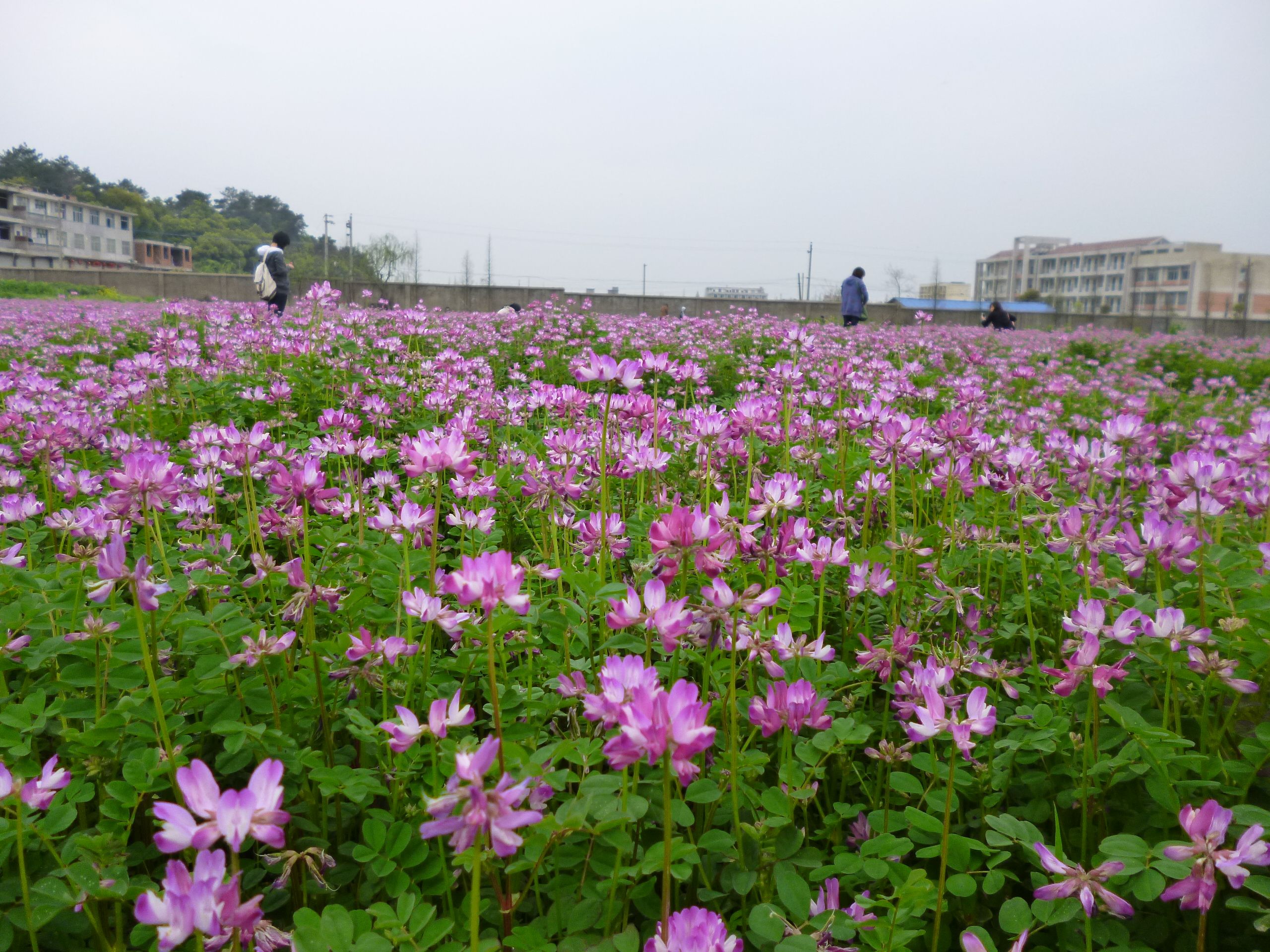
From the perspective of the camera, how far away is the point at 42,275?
35.6m

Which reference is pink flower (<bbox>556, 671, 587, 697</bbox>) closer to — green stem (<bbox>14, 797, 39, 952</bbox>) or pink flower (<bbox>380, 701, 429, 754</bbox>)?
pink flower (<bbox>380, 701, 429, 754</bbox>)

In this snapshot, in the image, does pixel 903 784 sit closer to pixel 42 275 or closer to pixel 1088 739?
pixel 1088 739

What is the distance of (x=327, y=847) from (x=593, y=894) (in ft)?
2.25

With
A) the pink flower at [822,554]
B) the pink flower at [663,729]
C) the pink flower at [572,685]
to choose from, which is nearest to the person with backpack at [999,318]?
the pink flower at [822,554]

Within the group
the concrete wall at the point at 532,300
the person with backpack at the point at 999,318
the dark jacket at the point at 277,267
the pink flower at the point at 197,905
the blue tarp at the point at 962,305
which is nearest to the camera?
the pink flower at the point at 197,905

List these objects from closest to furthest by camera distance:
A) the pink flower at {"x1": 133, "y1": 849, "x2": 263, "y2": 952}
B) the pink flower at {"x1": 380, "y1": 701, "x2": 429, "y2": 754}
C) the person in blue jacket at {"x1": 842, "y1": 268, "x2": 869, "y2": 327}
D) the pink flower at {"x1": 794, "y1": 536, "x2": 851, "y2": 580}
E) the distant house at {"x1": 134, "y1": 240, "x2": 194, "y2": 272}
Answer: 1. the pink flower at {"x1": 133, "y1": 849, "x2": 263, "y2": 952}
2. the pink flower at {"x1": 380, "y1": 701, "x2": 429, "y2": 754}
3. the pink flower at {"x1": 794, "y1": 536, "x2": 851, "y2": 580}
4. the person in blue jacket at {"x1": 842, "y1": 268, "x2": 869, "y2": 327}
5. the distant house at {"x1": 134, "y1": 240, "x2": 194, "y2": 272}

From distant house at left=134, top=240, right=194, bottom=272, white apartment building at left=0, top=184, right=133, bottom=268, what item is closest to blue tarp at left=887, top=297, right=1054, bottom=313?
white apartment building at left=0, top=184, right=133, bottom=268

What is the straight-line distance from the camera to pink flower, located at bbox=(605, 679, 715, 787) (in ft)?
3.40

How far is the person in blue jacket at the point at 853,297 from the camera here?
17.5 metres

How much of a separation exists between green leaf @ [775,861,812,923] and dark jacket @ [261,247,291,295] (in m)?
13.2

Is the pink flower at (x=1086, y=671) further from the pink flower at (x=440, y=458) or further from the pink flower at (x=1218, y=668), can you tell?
the pink flower at (x=440, y=458)

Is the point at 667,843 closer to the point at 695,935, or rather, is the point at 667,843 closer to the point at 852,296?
the point at 695,935

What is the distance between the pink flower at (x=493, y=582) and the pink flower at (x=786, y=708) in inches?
25.9

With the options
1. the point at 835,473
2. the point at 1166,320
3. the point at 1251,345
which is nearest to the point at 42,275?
the point at 835,473
